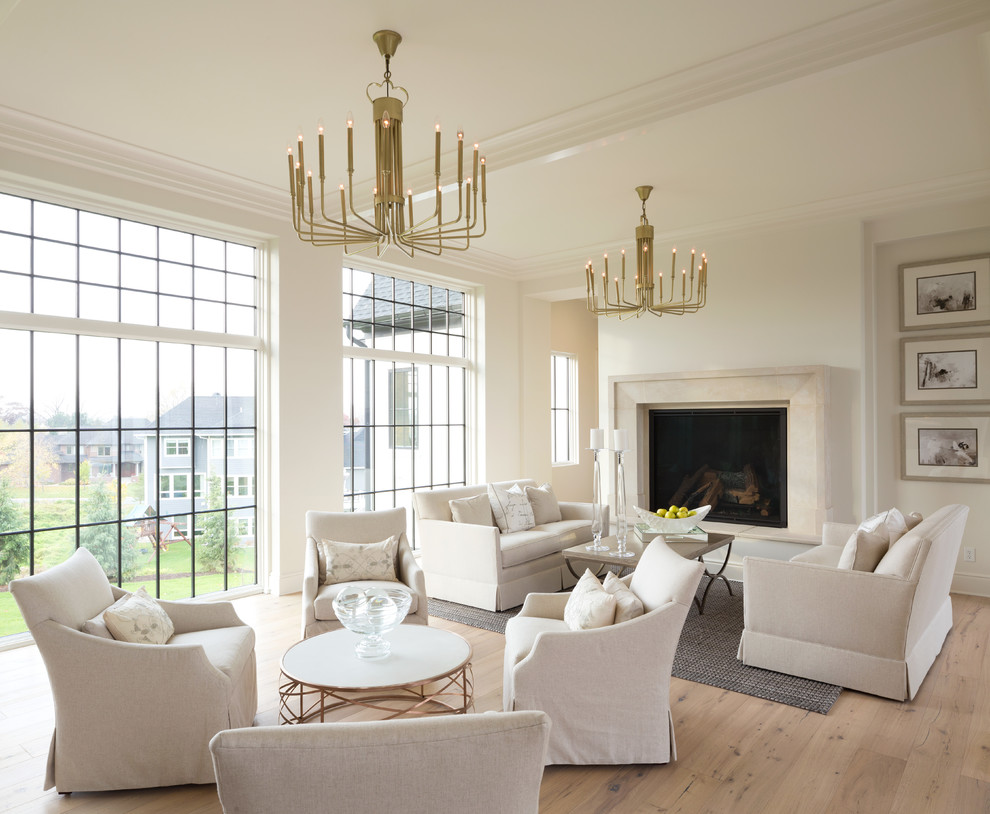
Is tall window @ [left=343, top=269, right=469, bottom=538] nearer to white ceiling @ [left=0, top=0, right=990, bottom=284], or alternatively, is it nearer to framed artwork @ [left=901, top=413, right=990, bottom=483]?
white ceiling @ [left=0, top=0, right=990, bottom=284]

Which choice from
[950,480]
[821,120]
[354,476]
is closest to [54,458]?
[354,476]

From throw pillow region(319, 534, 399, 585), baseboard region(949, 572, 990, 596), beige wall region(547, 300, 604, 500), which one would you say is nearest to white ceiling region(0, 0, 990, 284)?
throw pillow region(319, 534, 399, 585)

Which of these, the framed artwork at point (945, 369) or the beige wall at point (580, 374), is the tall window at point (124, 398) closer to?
the beige wall at point (580, 374)

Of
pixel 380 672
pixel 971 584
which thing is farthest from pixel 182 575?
pixel 971 584

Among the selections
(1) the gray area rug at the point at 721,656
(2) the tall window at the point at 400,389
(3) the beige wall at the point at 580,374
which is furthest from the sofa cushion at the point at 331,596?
(3) the beige wall at the point at 580,374

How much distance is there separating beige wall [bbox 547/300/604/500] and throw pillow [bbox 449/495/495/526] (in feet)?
10.4

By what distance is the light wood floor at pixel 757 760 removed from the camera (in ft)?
8.02

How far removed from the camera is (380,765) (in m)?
1.23

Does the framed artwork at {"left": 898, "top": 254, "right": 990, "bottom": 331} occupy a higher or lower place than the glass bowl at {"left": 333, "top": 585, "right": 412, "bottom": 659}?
higher

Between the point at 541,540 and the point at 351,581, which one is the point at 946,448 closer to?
the point at 541,540

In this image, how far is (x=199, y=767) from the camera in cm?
252

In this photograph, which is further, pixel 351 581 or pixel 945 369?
pixel 945 369

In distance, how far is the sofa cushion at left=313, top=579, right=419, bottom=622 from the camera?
3648 millimetres

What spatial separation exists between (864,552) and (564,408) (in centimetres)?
559
